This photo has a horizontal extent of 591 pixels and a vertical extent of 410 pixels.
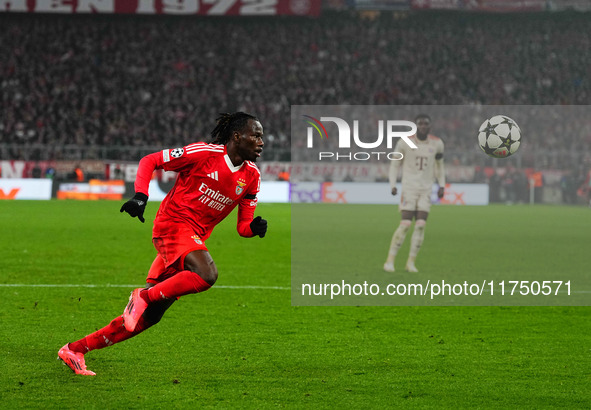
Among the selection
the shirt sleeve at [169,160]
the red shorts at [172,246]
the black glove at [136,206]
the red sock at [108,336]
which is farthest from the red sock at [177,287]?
the shirt sleeve at [169,160]

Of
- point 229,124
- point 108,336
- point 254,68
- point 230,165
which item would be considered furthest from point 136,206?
point 254,68

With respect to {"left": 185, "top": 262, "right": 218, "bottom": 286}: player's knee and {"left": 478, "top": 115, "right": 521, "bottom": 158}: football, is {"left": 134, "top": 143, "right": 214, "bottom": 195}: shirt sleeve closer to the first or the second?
{"left": 185, "top": 262, "right": 218, "bottom": 286}: player's knee

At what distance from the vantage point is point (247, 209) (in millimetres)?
5930

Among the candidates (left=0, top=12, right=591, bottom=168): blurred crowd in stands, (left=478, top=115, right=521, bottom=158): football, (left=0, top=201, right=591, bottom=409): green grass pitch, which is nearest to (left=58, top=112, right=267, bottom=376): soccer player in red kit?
(left=0, top=201, right=591, bottom=409): green grass pitch

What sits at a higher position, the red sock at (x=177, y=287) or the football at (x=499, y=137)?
the football at (x=499, y=137)

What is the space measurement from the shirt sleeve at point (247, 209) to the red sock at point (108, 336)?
38.4 inches

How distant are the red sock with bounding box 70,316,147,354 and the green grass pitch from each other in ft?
0.59

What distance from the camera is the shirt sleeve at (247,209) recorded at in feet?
19.1

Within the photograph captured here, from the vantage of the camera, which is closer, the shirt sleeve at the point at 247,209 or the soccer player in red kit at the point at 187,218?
the soccer player in red kit at the point at 187,218

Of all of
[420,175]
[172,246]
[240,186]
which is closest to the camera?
[172,246]

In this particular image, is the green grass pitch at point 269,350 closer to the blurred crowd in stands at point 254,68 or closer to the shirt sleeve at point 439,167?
the shirt sleeve at point 439,167

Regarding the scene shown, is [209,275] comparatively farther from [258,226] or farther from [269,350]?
[269,350]

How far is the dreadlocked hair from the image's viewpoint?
5672mm

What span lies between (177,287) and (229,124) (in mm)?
1330
